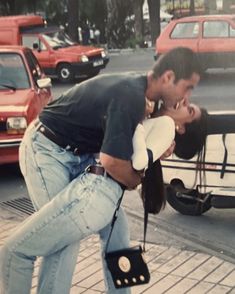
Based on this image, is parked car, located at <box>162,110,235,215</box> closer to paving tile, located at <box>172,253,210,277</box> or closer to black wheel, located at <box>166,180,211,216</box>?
black wheel, located at <box>166,180,211,216</box>

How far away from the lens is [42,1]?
111ft

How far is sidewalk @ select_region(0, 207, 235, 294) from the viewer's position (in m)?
4.39

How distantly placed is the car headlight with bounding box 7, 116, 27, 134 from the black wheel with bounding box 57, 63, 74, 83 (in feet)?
37.3

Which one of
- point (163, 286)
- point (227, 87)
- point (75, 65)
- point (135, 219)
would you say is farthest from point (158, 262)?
point (75, 65)

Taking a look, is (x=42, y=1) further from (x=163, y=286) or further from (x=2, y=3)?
(x=163, y=286)

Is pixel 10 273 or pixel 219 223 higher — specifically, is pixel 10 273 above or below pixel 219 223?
above

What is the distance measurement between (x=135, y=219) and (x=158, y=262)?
4.23ft

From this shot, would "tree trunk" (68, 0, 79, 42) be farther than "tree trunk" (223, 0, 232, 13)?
No

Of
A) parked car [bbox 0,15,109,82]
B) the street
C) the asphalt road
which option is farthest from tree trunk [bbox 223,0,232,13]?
the street

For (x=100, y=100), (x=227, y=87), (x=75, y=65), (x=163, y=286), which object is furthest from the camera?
(x=75, y=65)

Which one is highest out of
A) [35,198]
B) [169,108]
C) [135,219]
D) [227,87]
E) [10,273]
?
[169,108]

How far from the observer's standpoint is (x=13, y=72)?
28.8 feet

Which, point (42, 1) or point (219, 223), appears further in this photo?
point (42, 1)

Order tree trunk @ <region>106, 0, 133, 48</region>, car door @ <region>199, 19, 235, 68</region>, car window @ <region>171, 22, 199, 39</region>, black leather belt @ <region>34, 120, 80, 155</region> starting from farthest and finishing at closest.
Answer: tree trunk @ <region>106, 0, 133, 48</region> → car window @ <region>171, 22, 199, 39</region> → car door @ <region>199, 19, 235, 68</region> → black leather belt @ <region>34, 120, 80, 155</region>
